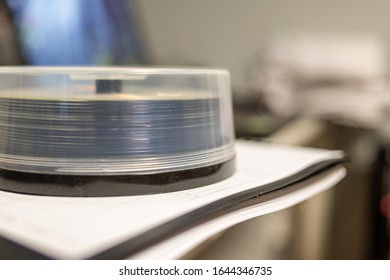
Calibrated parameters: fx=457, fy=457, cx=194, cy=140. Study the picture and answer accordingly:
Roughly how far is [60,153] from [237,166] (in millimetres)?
191

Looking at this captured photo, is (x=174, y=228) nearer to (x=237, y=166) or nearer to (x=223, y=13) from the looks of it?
(x=237, y=166)

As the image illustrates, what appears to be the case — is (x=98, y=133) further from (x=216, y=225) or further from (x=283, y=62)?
(x=283, y=62)

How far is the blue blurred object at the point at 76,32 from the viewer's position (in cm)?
76

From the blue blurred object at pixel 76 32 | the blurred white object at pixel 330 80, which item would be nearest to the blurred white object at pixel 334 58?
the blurred white object at pixel 330 80

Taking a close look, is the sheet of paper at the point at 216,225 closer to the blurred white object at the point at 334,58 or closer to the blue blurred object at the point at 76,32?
the blue blurred object at the point at 76,32

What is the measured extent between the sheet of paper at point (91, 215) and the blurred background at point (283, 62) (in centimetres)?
25

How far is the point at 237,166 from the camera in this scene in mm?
475

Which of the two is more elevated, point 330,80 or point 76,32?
point 76,32

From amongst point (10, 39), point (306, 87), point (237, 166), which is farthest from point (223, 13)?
point (237, 166)

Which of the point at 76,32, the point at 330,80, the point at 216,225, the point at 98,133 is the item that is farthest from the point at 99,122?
the point at 330,80

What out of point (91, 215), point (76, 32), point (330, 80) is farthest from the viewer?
point (330, 80)

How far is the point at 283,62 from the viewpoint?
119 centimetres

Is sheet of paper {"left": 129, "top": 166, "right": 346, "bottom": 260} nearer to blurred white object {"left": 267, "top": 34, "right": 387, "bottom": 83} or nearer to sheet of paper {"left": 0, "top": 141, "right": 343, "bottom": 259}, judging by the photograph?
sheet of paper {"left": 0, "top": 141, "right": 343, "bottom": 259}

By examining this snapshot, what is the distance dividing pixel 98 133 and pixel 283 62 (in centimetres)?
91
